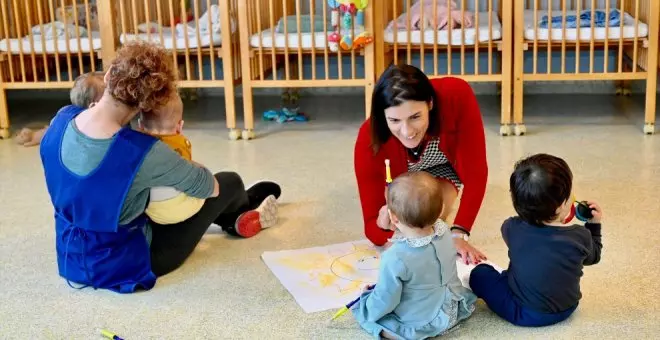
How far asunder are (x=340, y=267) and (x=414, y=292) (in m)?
0.50

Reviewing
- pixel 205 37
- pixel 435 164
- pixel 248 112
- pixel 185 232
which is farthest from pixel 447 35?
pixel 185 232

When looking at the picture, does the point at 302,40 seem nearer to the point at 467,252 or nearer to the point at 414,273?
the point at 467,252

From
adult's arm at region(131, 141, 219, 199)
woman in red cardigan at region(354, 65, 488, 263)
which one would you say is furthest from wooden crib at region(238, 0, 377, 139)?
adult's arm at region(131, 141, 219, 199)

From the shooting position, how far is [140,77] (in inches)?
85.7

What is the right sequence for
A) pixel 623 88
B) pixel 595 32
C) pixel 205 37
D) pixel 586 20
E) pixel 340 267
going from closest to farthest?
pixel 340 267 < pixel 595 32 < pixel 586 20 < pixel 205 37 < pixel 623 88

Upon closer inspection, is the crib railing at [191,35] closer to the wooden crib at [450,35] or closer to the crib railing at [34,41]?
the crib railing at [34,41]

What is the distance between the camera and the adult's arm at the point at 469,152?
238 cm

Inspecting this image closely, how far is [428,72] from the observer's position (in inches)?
196

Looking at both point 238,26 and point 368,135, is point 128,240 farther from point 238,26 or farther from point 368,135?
point 238,26

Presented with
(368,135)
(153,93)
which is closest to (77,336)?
(153,93)

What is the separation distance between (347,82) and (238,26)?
2.02 ft

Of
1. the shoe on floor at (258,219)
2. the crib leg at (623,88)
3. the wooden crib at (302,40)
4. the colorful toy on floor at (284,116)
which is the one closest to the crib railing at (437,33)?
the wooden crib at (302,40)

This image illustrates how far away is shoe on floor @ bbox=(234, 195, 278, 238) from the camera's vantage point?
107 inches

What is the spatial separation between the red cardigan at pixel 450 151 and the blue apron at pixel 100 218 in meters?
0.60
